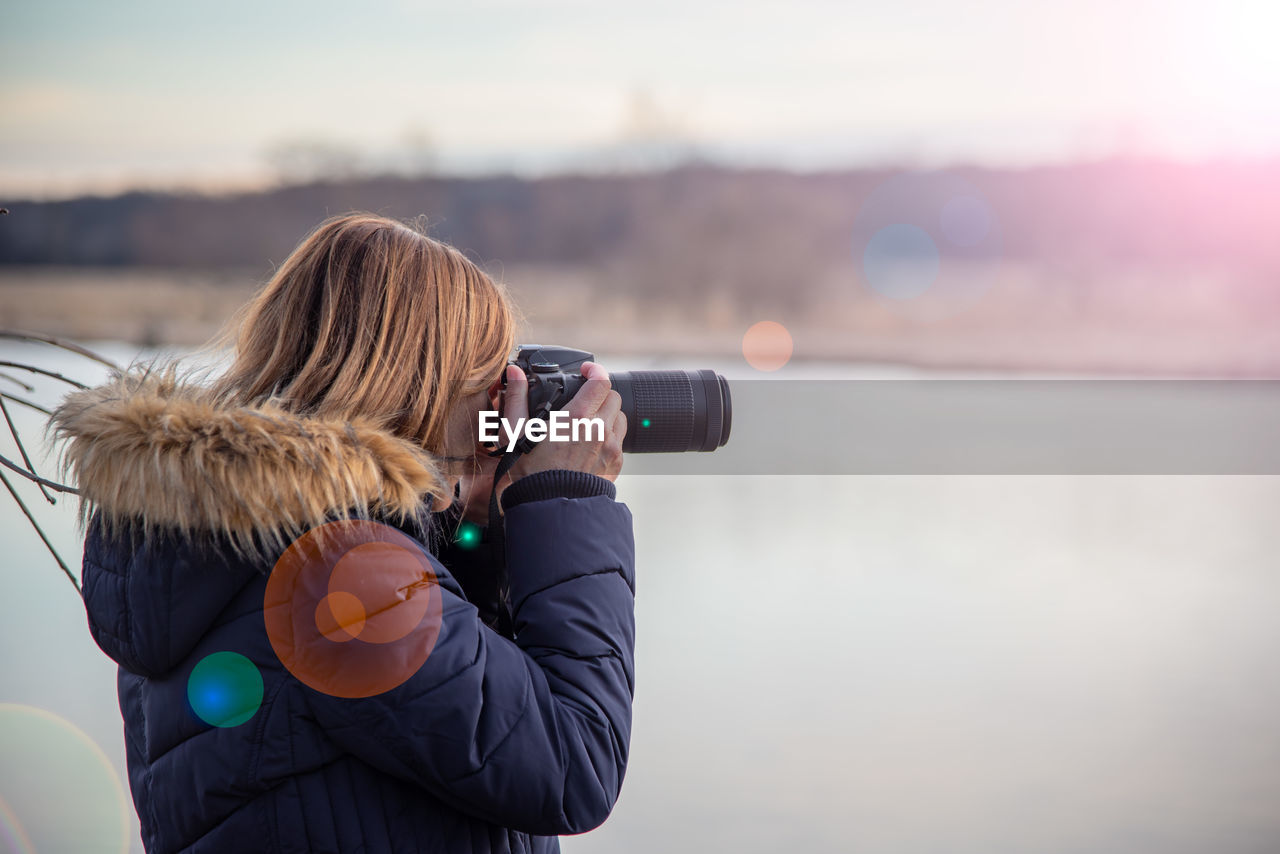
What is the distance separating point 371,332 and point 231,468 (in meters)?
0.15

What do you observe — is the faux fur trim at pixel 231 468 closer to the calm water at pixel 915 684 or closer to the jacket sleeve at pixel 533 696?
the jacket sleeve at pixel 533 696

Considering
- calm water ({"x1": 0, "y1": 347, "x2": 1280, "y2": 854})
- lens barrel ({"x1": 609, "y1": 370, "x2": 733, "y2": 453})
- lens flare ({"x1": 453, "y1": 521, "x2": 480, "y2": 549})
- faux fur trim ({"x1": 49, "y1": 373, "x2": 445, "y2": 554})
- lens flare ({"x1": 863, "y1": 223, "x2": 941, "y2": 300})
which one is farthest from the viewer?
lens flare ({"x1": 863, "y1": 223, "x2": 941, "y2": 300})

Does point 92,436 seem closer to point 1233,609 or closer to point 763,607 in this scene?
point 763,607

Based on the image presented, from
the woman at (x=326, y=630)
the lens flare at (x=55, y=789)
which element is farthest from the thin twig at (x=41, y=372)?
the lens flare at (x=55, y=789)

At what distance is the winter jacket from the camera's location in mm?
523

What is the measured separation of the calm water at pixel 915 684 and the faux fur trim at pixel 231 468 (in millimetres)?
1586

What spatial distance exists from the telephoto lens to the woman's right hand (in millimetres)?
25

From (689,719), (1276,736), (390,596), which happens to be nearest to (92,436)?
(390,596)

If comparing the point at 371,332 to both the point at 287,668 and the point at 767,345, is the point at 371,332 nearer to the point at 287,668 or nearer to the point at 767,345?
the point at 287,668

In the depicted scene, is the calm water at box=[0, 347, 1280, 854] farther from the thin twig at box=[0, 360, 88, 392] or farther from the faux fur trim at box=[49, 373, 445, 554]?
the faux fur trim at box=[49, 373, 445, 554]

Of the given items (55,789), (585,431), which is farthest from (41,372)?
(55,789)

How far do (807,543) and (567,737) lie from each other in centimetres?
311

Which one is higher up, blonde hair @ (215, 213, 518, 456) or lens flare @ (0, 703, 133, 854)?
blonde hair @ (215, 213, 518, 456)

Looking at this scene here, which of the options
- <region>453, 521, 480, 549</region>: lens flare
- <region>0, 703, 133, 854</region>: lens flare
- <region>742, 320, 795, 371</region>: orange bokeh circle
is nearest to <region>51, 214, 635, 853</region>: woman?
<region>453, 521, 480, 549</region>: lens flare
